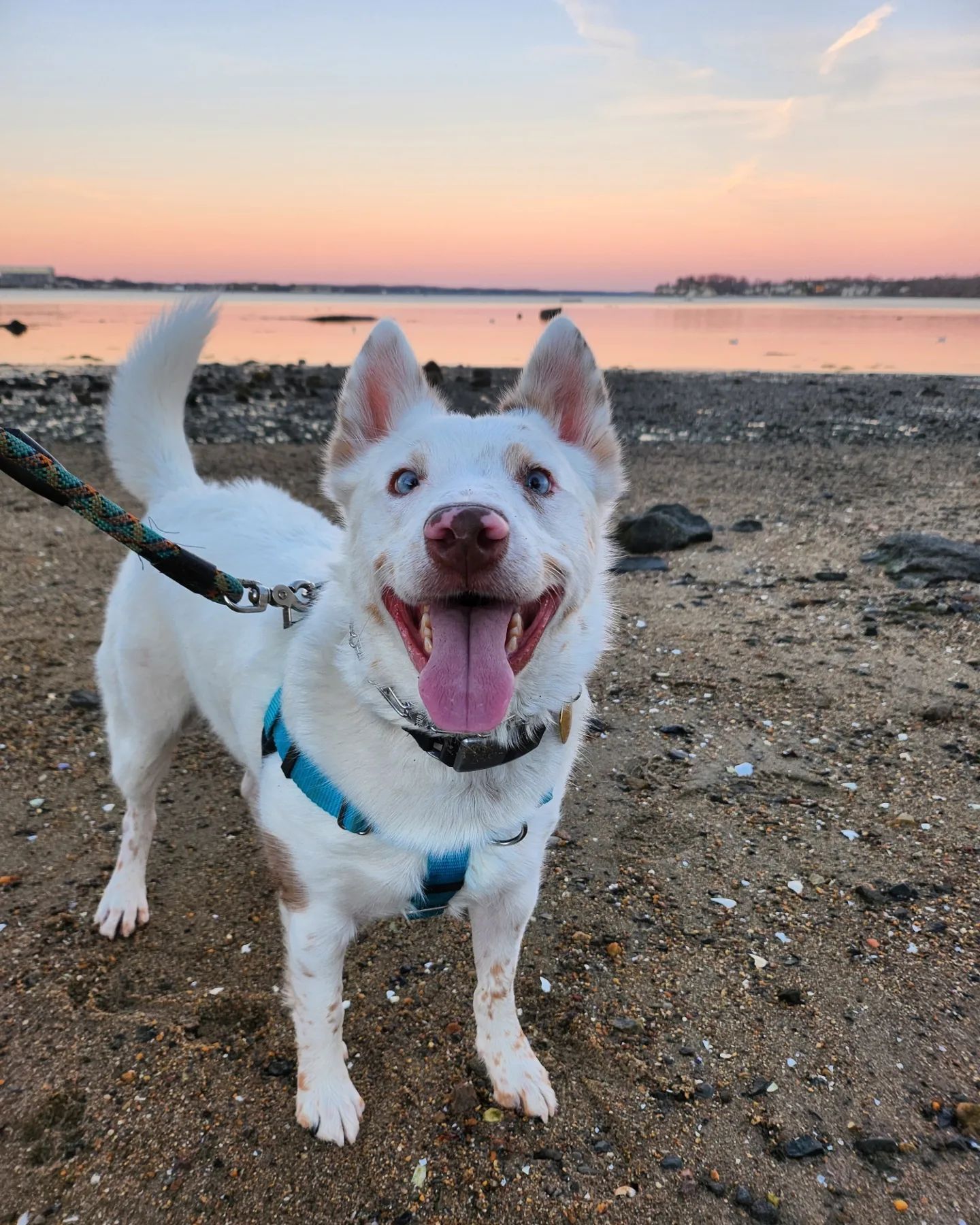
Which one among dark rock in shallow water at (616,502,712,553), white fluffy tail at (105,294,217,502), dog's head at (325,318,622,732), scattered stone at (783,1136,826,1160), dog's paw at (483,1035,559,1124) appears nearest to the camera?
dog's head at (325,318,622,732)

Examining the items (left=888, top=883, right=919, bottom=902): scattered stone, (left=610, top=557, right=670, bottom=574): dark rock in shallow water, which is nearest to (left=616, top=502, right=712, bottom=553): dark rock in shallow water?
(left=610, top=557, right=670, bottom=574): dark rock in shallow water

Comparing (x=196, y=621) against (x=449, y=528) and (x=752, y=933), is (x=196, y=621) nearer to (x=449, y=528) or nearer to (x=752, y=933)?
(x=449, y=528)

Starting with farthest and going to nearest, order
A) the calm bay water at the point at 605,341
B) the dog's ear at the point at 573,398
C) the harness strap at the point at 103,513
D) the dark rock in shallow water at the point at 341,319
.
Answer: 1. the dark rock in shallow water at the point at 341,319
2. the calm bay water at the point at 605,341
3. the dog's ear at the point at 573,398
4. the harness strap at the point at 103,513

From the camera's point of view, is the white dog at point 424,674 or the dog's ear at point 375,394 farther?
the dog's ear at point 375,394

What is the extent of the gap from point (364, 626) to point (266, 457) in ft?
33.7

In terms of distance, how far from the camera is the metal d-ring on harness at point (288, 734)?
199 centimetres

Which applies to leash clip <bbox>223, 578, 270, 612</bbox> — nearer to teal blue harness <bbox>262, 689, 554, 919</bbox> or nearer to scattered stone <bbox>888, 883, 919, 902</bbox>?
teal blue harness <bbox>262, 689, 554, 919</bbox>

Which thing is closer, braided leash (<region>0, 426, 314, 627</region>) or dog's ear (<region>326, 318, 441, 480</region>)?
braided leash (<region>0, 426, 314, 627</region>)

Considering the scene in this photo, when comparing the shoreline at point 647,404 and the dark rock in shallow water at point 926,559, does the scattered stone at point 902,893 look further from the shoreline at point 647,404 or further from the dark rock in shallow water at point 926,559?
the shoreline at point 647,404

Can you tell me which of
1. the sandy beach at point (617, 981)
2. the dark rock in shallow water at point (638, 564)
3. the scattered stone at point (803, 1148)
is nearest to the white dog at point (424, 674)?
the sandy beach at point (617, 981)

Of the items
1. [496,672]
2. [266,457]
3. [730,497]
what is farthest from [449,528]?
[266,457]

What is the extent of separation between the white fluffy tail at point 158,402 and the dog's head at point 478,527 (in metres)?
0.90

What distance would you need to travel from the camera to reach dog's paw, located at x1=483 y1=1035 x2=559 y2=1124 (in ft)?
7.70

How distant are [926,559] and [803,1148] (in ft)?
17.7
